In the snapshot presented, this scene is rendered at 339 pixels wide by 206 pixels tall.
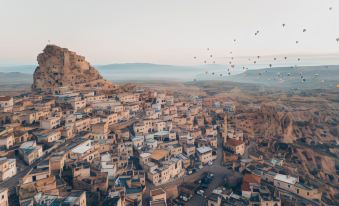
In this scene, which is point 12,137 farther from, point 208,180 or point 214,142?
point 214,142

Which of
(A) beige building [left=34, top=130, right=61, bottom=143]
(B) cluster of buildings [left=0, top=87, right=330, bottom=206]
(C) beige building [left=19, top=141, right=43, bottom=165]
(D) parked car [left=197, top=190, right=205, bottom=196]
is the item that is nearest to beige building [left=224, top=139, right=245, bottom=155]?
(B) cluster of buildings [left=0, top=87, right=330, bottom=206]

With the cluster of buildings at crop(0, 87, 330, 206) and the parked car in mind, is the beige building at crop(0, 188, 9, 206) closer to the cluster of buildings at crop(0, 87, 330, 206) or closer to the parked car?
the cluster of buildings at crop(0, 87, 330, 206)

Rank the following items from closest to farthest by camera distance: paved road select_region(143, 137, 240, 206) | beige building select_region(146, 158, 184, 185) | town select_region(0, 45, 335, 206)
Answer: town select_region(0, 45, 335, 206), paved road select_region(143, 137, 240, 206), beige building select_region(146, 158, 184, 185)

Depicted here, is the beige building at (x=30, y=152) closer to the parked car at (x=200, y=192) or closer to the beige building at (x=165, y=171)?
the beige building at (x=165, y=171)

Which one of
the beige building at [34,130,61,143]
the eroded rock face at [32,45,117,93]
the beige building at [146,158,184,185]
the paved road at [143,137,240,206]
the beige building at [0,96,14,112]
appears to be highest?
the eroded rock face at [32,45,117,93]

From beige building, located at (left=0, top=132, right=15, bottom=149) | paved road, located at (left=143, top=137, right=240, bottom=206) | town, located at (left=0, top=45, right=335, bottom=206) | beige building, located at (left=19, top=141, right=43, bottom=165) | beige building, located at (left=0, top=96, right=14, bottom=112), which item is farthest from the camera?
beige building, located at (left=0, top=96, right=14, bottom=112)

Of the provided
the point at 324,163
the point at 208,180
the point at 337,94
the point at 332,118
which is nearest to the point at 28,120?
the point at 208,180

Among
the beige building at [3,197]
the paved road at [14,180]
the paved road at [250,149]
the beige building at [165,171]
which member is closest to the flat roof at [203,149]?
the beige building at [165,171]
